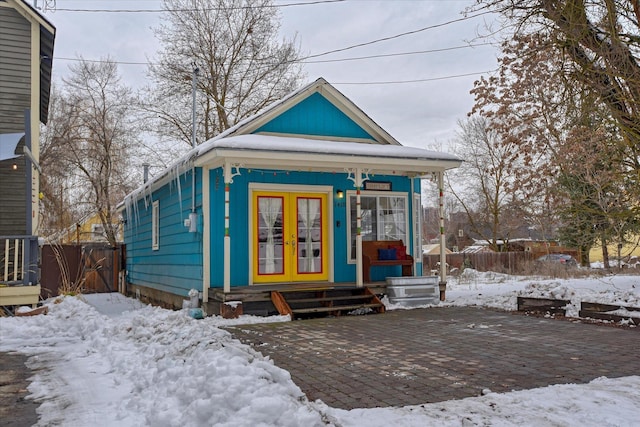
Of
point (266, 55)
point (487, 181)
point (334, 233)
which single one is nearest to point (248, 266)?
point (334, 233)

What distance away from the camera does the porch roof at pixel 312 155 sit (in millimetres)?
8875

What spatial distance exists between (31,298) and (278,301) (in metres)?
4.42

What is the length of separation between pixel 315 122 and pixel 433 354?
6.61 meters

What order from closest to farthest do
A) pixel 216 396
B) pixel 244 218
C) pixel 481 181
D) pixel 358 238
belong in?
pixel 216 396 < pixel 244 218 < pixel 358 238 < pixel 481 181

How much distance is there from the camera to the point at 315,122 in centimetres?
1123

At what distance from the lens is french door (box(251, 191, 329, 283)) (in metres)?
10.2

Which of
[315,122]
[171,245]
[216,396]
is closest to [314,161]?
[315,122]

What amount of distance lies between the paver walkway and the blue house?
2.02m

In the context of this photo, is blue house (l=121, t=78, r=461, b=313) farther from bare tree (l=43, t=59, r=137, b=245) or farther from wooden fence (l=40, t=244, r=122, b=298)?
bare tree (l=43, t=59, r=137, b=245)

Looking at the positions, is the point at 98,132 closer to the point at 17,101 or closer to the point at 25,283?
the point at 17,101

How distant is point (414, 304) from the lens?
10.4 m

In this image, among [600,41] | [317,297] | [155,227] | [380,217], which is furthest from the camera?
[155,227]

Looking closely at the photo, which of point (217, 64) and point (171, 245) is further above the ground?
point (217, 64)

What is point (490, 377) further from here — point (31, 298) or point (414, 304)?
point (31, 298)
